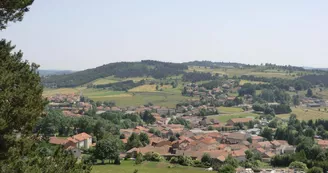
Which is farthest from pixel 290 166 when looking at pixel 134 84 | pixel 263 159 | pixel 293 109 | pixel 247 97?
pixel 134 84

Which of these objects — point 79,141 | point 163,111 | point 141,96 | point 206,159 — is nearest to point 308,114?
point 163,111

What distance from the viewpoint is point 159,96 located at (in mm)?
135000

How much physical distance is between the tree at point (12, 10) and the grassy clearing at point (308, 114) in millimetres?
92483

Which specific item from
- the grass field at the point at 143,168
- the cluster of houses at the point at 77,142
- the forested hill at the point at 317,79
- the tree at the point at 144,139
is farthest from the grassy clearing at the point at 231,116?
the forested hill at the point at 317,79

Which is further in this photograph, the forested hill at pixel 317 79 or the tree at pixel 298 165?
the forested hill at pixel 317 79

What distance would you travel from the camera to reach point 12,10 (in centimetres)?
1086

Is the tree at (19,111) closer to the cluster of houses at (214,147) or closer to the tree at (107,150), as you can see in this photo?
the tree at (107,150)

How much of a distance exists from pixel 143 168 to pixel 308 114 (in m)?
74.1

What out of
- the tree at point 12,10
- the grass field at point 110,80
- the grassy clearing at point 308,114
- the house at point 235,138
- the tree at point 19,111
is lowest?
the house at point 235,138

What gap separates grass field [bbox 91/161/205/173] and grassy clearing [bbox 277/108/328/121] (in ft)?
200

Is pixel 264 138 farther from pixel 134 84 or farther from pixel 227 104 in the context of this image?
pixel 134 84

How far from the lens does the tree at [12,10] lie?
10.6 metres

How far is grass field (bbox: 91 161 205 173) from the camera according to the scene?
128 feet

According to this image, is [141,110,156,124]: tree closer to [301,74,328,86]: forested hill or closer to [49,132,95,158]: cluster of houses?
[49,132,95,158]: cluster of houses
